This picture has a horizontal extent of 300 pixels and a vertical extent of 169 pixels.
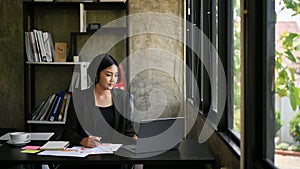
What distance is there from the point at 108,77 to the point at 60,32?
1666 mm

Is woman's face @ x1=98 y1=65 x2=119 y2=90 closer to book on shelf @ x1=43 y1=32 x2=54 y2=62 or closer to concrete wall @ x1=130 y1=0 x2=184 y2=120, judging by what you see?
book on shelf @ x1=43 y1=32 x2=54 y2=62

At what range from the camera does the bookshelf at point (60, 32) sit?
4371 mm

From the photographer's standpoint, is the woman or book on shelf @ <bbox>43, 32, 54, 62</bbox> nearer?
the woman

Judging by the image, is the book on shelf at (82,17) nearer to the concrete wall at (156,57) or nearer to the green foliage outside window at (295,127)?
the concrete wall at (156,57)

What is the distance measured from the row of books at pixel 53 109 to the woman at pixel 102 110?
47.5 inches

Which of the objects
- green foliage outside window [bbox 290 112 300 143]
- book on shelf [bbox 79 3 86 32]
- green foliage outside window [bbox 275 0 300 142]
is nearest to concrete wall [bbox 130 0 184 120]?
book on shelf [bbox 79 3 86 32]

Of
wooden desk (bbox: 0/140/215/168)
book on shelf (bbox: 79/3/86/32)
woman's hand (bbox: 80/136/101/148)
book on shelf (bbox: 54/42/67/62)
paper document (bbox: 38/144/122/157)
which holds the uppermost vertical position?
book on shelf (bbox: 79/3/86/32)

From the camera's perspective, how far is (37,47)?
4215 millimetres

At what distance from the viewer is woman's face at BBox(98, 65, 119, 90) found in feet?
10.1

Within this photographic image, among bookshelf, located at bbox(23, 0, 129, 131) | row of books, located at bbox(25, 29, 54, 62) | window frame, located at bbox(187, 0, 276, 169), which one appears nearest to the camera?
window frame, located at bbox(187, 0, 276, 169)

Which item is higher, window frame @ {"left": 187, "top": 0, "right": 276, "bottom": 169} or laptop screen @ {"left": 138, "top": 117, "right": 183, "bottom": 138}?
window frame @ {"left": 187, "top": 0, "right": 276, "bottom": 169}

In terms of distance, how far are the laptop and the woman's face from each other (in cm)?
65

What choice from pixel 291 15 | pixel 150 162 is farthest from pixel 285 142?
pixel 150 162

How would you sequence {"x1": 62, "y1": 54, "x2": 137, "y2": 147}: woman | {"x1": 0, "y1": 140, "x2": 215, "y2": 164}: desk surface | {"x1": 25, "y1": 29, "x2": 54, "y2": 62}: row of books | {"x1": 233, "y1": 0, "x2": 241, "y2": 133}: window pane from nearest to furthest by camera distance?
{"x1": 0, "y1": 140, "x2": 215, "y2": 164}: desk surface, {"x1": 233, "y1": 0, "x2": 241, "y2": 133}: window pane, {"x1": 62, "y1": 54, "x2": 137, "y2": 147}: woman, {"x1": 25, "y1": 29, "x2": 54, "y2": 62}: row of books
